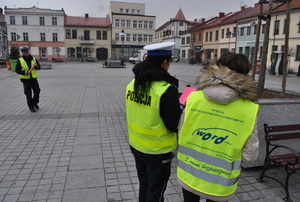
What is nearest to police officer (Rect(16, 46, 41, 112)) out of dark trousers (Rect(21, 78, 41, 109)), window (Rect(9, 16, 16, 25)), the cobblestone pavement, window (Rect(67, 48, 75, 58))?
dark trousers (Rect(21, 78, 41, 109))

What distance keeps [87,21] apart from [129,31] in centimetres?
1012

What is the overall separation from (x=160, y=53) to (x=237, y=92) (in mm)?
688

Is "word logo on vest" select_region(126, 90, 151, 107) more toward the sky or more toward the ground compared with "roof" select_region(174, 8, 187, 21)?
more toward the ground

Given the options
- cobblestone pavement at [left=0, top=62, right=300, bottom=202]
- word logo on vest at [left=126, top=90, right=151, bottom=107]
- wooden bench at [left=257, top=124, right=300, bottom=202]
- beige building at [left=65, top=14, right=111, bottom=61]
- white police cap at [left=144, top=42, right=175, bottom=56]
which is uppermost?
beige building at [left=65, top=14, right=111, bottom=61]

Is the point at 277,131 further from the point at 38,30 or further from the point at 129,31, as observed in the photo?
the point at 129,31

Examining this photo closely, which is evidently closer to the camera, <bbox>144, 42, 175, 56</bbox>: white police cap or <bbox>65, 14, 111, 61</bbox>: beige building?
<bbox>144, 42, 175, 56</bbox>: white police cap

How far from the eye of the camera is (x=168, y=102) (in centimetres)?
202

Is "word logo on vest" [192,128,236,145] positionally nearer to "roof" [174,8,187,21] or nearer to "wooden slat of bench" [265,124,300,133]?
"wooden slat of bench" [265,124,300,133]

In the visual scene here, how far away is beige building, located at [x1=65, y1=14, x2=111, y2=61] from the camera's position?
5412 cm

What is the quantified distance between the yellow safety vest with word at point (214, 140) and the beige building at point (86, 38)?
52.7 m

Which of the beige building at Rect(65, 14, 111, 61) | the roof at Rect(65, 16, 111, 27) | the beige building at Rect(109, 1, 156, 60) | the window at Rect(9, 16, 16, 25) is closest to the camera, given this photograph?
the window at Rect(9, 16, 16, 25)

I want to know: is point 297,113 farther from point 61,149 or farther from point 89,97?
point 89,97

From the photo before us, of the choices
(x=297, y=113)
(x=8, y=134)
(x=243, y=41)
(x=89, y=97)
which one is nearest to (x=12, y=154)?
(x=8, y=134)

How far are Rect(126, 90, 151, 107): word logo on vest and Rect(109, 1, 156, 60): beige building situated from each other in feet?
187
